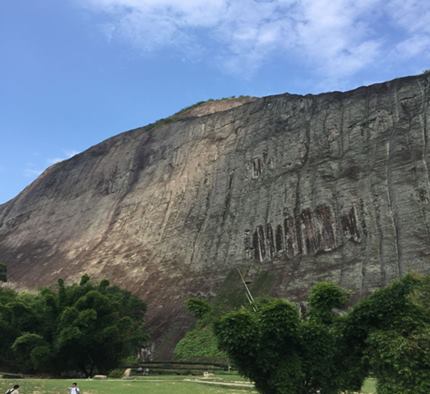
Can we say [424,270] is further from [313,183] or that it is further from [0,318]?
[0,318]

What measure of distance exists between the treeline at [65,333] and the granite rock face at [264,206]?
11.8m

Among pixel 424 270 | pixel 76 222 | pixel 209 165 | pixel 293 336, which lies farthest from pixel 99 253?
pixel 293 336

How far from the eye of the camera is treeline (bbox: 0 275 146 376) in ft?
93.7

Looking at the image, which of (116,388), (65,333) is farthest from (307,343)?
(65,333)

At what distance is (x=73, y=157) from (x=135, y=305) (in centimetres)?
4923

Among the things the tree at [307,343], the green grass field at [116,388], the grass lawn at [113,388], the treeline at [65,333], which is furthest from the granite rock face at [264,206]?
the tree at [307,343]

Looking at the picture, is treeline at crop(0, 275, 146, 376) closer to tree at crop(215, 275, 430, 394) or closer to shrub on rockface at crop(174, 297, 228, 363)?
shrub on rockface at crop(174, 297, 228, 363)

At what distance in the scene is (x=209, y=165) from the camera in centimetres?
5809

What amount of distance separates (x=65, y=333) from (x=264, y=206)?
25.1 meters

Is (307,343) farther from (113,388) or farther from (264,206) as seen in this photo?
(264,206)

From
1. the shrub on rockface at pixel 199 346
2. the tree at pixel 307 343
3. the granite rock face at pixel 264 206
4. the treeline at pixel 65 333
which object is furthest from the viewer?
the granite rock face at pixel 264 206

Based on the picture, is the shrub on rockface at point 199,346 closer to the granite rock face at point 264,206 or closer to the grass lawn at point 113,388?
the granite rock face at point 264,206

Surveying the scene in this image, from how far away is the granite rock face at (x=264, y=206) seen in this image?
4062cm

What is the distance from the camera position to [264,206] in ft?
160
